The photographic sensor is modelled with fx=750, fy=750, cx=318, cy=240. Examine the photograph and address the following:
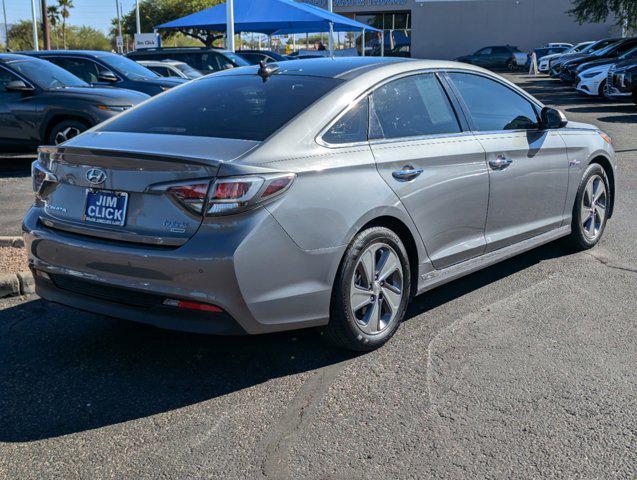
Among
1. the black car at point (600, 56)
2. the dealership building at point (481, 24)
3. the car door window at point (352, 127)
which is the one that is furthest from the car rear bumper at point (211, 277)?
the dealership building at point (481, 24)

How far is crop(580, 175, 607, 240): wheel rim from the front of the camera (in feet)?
21.1

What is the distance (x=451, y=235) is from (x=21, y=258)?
3.34 m

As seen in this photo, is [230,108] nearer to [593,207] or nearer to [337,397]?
[337,397]

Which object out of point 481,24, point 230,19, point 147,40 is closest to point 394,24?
point 481,24

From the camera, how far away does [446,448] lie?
3330 mm

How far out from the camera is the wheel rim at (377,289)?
422 centimetres

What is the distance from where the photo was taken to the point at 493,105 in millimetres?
5539

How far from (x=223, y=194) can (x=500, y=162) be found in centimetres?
239

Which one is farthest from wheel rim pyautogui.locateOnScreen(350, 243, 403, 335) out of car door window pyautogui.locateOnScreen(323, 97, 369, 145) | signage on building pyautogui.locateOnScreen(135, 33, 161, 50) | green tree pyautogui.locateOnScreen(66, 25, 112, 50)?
green tree pyautogui.locateOnScreen(66, 25, 112, 50)

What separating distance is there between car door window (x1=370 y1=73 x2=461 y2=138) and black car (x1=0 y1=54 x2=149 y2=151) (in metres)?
6.69

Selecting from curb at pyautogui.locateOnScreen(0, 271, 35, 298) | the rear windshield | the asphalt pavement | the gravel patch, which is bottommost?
the asphalt pavement

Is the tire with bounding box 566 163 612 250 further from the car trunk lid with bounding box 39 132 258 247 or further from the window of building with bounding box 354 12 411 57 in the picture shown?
the window of building with bounding box 354 12 411 57

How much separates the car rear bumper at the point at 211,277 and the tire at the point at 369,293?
0.39ft

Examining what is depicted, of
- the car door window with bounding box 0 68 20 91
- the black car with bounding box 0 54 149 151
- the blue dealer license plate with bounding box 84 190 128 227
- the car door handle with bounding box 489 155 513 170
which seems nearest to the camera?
the blue dealer license plate with bounding box 84 190 128 227
